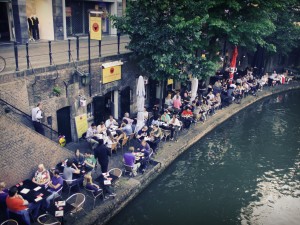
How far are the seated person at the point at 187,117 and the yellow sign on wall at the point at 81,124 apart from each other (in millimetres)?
5143

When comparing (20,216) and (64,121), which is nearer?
(20,216)

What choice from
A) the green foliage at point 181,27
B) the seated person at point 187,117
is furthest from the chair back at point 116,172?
the seated person at point 187,117

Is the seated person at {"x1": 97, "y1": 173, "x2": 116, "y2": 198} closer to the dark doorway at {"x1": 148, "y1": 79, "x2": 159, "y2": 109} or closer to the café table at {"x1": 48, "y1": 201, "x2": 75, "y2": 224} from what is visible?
the café table at {"x1": 48, "y1": 201, "x2": 75, "y2": 224}

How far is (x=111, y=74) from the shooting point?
14.8 m

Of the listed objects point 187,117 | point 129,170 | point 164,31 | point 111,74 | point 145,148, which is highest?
point 164,31

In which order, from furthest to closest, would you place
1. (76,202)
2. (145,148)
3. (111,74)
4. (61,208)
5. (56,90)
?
(111,74)
(145,148)
(56,90)
(76,202)
(61,208)

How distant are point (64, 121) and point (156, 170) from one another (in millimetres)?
4511

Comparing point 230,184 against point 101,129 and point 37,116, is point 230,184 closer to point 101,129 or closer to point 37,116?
point 101,129

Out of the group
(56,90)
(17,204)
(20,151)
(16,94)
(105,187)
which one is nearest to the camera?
(17,204)

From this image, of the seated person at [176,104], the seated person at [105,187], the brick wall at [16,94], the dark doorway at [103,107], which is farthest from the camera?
the seated person at [176,104]

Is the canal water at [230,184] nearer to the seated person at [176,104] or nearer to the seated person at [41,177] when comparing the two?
the seated person at [176,104]

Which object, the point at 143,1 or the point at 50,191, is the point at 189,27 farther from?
the point at 50,191

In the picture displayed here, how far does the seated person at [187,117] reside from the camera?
51.6 feet

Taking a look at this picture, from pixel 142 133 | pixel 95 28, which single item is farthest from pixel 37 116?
pixel 142 133
